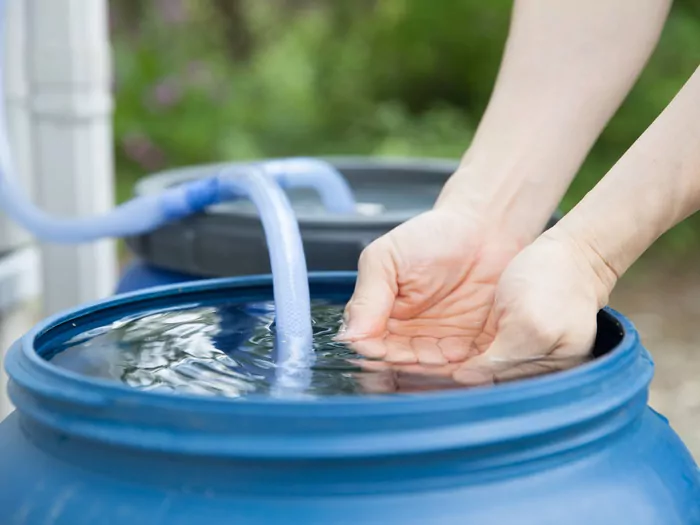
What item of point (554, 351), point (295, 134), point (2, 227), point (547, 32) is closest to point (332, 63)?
point (295, 134)

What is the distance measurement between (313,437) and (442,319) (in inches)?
23.0

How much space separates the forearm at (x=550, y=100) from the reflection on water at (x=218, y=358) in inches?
11.4

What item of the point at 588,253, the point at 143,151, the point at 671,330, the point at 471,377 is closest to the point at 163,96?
the point at 143,151

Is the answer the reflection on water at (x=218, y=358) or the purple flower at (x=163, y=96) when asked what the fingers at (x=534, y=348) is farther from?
the purple flower at (x=163, y=96)

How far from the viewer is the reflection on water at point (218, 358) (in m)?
0.98

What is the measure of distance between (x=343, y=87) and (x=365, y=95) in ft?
0.59

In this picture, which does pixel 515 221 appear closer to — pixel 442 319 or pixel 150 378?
pixel 442 319

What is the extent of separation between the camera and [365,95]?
17.8 feet

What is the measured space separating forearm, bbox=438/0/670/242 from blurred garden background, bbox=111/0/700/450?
8.54ft

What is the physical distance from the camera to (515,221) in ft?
4.46

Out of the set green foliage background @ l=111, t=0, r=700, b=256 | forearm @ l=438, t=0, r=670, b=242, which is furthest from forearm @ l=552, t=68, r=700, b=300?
green foliage background @ l=111, t=0, r=700, b=256

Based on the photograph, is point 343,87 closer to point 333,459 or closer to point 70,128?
point 70,128

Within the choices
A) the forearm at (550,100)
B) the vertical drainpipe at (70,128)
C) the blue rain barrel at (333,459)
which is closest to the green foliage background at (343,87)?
the vertical drainpipe at (70,128)

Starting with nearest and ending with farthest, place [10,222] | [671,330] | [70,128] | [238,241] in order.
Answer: [238,241]
[70,128]
[10,222]
[671,330]
